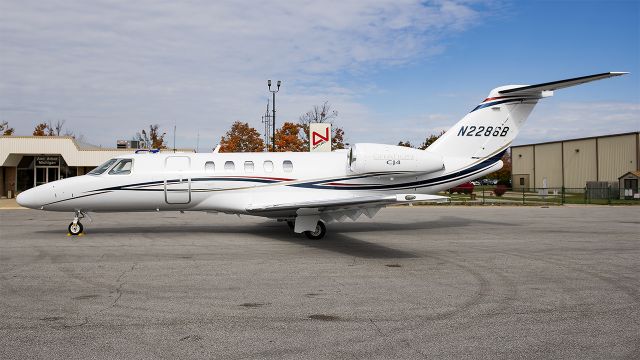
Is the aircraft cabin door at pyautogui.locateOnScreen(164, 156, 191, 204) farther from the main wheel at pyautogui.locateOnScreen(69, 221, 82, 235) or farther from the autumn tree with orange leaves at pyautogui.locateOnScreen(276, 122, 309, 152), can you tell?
the autumn tree with orange leaves at pyautogui.locateOnScreen(276, 122, 309, 152)

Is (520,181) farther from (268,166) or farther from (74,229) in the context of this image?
(74,229)

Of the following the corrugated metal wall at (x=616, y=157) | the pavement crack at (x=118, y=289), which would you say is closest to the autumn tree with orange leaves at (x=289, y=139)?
the corrugated metal wall at (x=616, y=157)

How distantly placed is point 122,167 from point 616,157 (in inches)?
1939

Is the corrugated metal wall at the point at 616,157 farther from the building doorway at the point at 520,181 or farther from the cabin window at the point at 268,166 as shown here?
the cabin window at the point at 268,166

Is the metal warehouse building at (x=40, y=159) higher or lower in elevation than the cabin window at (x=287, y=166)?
higher

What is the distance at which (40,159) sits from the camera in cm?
3981

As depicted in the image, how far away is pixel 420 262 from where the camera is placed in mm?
10367

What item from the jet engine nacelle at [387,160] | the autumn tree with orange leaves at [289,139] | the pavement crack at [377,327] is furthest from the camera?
the autumn tree with orange leaves at [289,139]

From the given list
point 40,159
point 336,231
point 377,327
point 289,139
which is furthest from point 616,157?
point 40,159

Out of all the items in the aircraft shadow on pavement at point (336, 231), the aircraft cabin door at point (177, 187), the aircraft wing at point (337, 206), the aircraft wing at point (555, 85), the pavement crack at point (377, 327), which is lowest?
the pavement crack at point (377, 327)

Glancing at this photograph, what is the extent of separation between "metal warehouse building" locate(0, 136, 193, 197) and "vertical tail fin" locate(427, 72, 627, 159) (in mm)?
28235

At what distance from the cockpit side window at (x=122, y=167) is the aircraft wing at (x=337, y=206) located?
389 cm

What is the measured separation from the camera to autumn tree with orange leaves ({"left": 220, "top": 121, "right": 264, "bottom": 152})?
184ft

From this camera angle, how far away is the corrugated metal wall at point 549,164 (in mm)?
57719
